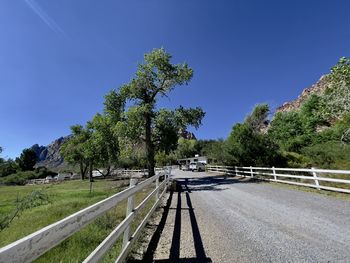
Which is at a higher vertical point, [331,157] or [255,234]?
[331,157]

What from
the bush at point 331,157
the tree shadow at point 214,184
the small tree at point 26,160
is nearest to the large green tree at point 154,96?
the tree shadow at point 214,184

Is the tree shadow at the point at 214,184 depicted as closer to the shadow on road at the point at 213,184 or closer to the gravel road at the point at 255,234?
the shadow on road at the point at 213,184

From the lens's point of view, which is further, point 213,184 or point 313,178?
point 213,184

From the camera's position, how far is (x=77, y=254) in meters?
4.25

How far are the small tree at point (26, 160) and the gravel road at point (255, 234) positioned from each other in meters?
93.4

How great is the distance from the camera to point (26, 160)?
8538 centimetres

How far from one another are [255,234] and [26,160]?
9747 cm

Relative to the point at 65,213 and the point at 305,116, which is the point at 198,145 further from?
the point at 65,213

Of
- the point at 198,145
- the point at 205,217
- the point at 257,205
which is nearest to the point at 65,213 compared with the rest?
the point at 205,217

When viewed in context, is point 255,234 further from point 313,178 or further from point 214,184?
point 214,184

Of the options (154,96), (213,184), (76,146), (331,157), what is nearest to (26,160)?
(76,146)

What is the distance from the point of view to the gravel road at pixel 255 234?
4043mm

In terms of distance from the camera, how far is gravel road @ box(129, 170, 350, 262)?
159 inches

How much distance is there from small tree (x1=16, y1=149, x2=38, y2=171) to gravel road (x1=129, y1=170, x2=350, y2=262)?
93364mm
